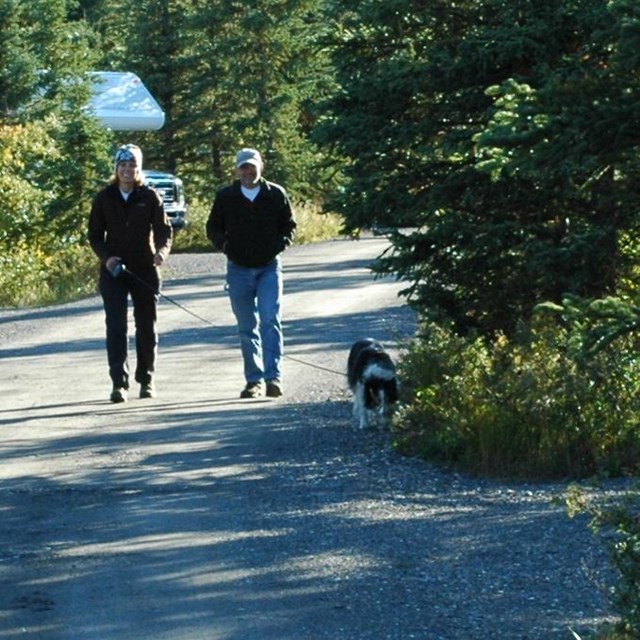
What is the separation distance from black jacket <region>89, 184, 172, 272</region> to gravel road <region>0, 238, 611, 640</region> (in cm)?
123

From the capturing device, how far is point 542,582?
7363 millimetres

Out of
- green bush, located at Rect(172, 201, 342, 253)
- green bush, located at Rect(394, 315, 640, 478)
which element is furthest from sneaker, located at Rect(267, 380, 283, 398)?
green bush, located at Rect(172, 201, 342, 253)

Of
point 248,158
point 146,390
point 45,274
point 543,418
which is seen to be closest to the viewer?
point 543,418

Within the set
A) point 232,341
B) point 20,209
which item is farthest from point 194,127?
point 232,341

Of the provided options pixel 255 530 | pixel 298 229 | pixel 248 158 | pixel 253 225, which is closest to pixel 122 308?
pixel 253 225

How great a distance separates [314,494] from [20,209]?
20.4m

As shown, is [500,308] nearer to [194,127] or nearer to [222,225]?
[222,225]

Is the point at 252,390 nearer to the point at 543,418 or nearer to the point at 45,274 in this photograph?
the point at 543,418

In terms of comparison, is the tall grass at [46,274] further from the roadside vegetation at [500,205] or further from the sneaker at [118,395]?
the roadside vegetation at [500,205]

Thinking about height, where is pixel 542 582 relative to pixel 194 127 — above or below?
below

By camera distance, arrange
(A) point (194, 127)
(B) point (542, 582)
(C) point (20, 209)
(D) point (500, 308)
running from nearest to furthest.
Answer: (B) point (542, 582) < (D) point (500, 308) < (C) point (20, 209) < (A) point (194, 127)

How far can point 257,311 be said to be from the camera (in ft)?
44.0

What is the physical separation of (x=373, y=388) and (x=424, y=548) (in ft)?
12.8

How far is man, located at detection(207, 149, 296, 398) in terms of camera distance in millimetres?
13062
